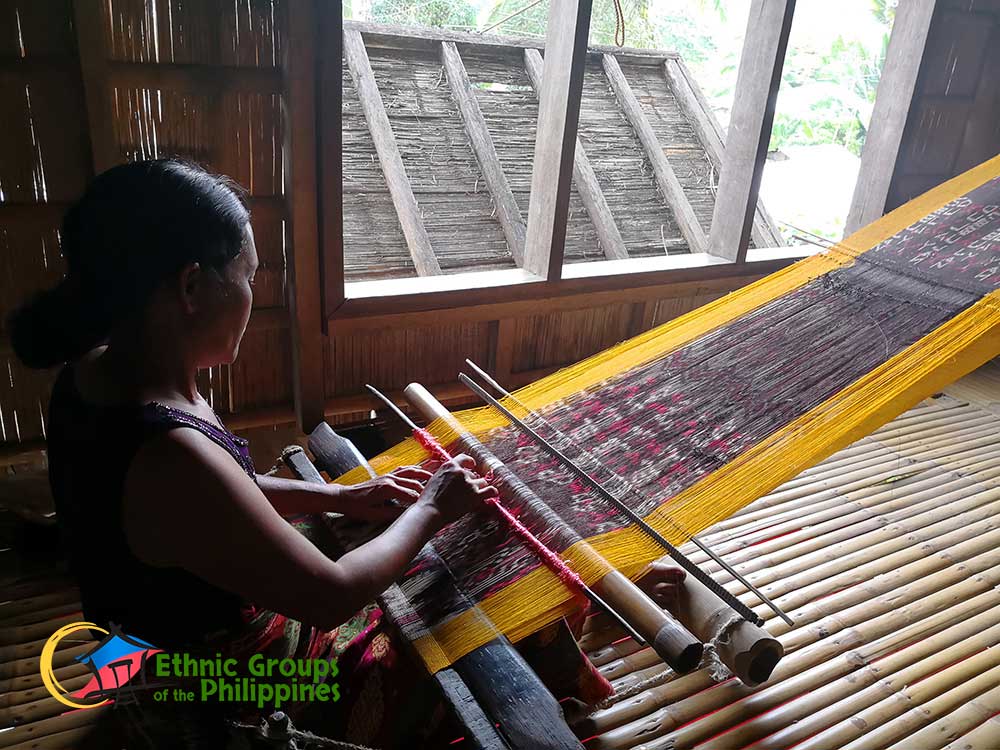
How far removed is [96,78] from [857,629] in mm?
2297

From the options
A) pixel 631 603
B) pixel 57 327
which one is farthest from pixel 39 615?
pixel 631 603

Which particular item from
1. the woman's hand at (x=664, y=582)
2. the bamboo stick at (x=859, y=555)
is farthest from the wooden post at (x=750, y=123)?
the woman's hand at (x=664, y=582)

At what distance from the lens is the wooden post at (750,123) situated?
2.63 metres

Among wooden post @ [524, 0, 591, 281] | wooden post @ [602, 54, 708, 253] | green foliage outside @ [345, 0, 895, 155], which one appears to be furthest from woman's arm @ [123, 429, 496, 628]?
green foliage outside @ [345, 0, 895, 155]

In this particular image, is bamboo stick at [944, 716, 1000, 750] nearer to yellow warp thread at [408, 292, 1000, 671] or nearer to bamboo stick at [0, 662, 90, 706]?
yellow warp thread at [408, 292, 1000, 671]

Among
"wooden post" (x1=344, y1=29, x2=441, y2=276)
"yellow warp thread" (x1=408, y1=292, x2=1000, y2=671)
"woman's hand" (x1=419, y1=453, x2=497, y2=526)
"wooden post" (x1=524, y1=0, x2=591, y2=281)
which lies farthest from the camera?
"wooden post" (x1=344, y1=29, x2=441, y2=276)

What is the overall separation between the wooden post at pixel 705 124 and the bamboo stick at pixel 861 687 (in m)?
2.21

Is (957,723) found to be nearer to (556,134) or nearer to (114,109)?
(556,134)

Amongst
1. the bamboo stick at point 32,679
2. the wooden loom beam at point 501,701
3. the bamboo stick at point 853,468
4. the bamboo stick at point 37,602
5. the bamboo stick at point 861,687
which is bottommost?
the bamboo stick at point 37,602

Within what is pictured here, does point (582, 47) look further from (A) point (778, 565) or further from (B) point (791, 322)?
(A) point (778, 565)

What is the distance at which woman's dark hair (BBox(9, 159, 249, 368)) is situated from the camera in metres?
0.99

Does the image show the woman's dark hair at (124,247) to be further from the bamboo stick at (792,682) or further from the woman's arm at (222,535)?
the bamboo stick at (792,682)

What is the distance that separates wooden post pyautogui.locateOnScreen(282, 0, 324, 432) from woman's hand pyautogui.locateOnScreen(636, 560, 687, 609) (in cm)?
129

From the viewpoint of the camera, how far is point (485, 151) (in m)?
3.19
